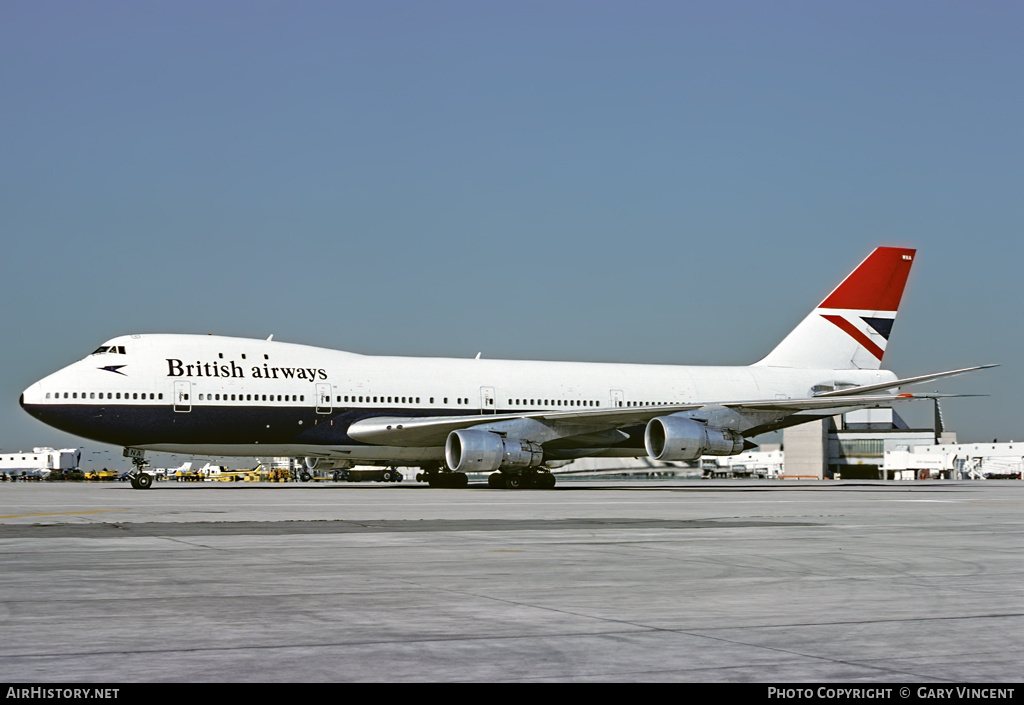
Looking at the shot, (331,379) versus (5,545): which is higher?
(331,379)

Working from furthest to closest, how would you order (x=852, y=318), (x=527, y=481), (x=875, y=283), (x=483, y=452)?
(x=852, y=318) → (x=875, y=283) → (x=527, y=481) → (x=483, y=452)

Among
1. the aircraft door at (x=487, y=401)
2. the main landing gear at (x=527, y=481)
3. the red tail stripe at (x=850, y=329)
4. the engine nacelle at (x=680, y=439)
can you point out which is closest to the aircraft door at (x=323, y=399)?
the aircraft door at (x=487, y=401)

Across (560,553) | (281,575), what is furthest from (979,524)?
(281,575)

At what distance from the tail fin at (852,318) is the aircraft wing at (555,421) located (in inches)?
219

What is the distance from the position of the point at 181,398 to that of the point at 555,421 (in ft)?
39.9

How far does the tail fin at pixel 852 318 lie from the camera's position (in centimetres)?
4503

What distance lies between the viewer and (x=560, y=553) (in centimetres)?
1285

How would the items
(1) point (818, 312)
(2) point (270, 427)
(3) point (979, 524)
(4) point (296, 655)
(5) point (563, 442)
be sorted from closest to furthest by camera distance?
(4) point (296, 655) → (3) point (979, 524) → (2) point (270, 427) → (5) point (563, 442) → (1) point (818, 312)

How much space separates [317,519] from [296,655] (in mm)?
13195

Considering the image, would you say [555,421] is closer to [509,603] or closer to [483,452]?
[483,452]

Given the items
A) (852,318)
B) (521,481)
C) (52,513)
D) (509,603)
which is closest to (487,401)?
(521,481)

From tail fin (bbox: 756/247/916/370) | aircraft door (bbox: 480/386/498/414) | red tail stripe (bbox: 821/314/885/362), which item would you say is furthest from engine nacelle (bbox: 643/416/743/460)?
red tail stripe (bbox: 821/314/885/362)

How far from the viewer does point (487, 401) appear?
39250mm
